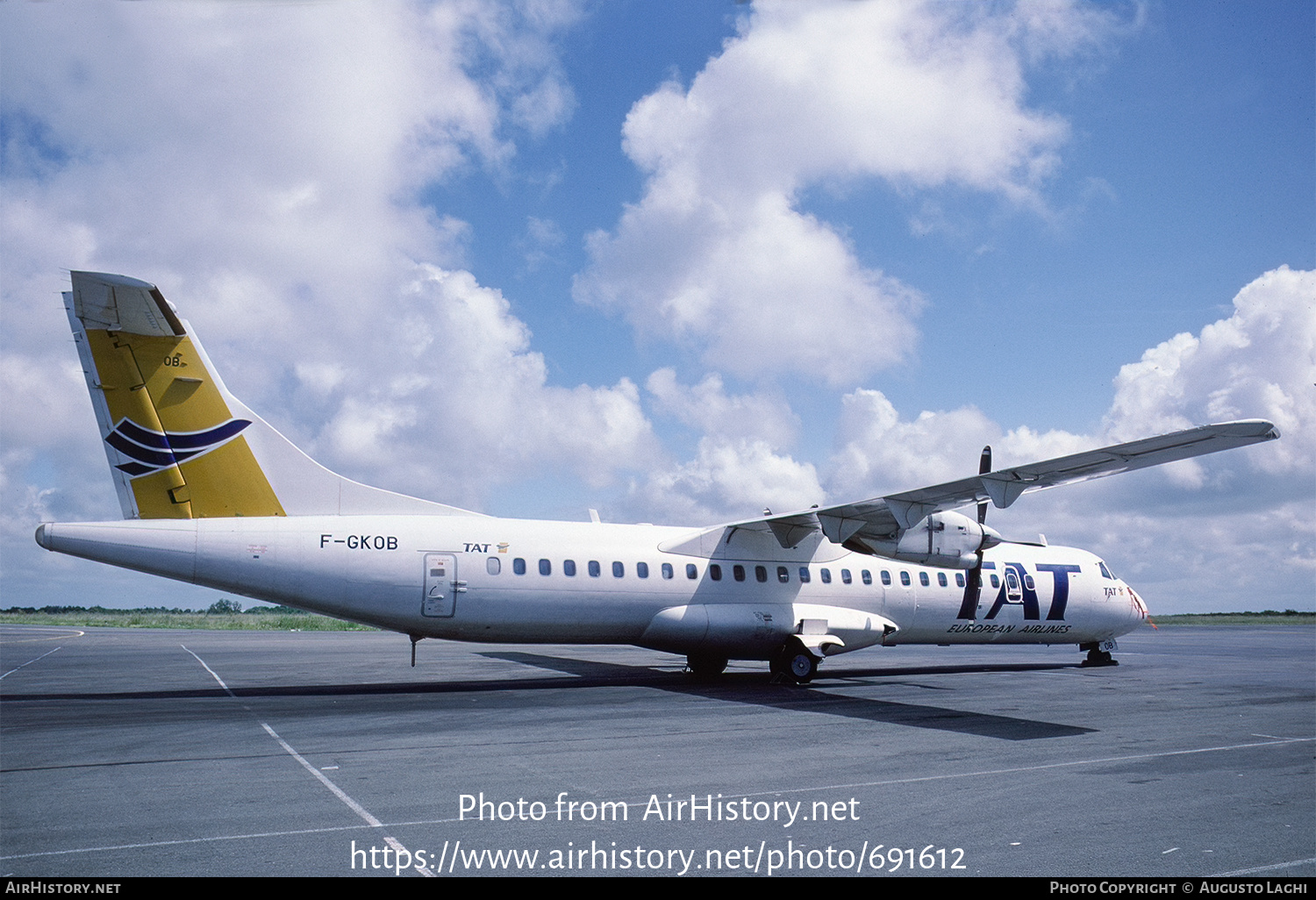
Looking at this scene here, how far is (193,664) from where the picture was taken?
2175 centimetres

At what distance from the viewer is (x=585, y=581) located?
16297 millimetres

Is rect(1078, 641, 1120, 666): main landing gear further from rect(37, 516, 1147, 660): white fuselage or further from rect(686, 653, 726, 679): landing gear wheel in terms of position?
rect(686, 653, 726, 679): landing gear wheel

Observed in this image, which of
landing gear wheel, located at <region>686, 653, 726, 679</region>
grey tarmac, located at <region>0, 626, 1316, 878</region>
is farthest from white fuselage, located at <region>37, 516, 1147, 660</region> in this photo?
grey tarmac, located at <region>0, 626, 1316, 878</region>

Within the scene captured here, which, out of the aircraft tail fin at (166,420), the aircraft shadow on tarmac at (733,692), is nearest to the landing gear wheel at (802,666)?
the aircraft shadow on tarmac at (733,692)

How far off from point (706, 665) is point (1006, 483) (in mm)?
7724

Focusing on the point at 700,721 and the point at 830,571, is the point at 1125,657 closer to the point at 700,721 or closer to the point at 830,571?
the point at 830,571

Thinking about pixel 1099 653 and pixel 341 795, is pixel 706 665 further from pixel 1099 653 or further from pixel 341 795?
pixel 341 795

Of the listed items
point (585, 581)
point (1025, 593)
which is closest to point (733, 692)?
point (585, 581)

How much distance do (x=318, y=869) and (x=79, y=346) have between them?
11.3m

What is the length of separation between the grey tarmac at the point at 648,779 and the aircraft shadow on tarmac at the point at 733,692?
0.38 feet

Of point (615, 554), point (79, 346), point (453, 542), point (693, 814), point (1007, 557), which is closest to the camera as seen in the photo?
point (693, 814)

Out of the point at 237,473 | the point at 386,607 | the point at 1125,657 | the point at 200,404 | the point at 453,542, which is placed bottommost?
the point at 1125,657

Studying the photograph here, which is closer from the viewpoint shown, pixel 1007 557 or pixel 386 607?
pixel 386 607

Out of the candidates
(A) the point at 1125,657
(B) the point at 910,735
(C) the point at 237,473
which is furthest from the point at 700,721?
(A) the point at 1125,657
